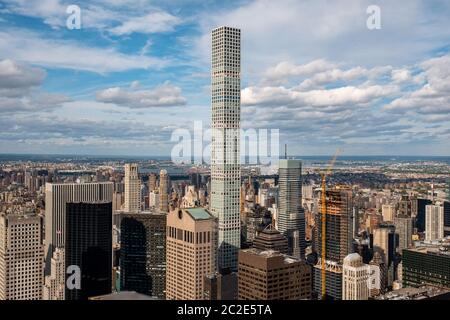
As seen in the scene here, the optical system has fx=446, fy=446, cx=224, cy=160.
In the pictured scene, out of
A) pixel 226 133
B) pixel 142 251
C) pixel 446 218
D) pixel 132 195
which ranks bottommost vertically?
pixel 142 251

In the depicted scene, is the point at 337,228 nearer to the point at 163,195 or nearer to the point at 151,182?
the point at 163,195

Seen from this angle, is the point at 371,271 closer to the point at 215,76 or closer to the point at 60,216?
the point at 215,76

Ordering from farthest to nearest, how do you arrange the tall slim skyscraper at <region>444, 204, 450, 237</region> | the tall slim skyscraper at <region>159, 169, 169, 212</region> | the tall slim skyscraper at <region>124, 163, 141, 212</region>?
the tall slim skyscraper at <region>444, 204, 450, 237</region> → the tall slim skyscraper at <region>124, 163, 141, 212</region> → the tall slim skyscraper at <region>159, 169, 169, 212</region>

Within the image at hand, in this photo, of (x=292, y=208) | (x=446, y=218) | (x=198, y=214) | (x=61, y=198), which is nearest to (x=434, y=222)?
(x=446, y=218)

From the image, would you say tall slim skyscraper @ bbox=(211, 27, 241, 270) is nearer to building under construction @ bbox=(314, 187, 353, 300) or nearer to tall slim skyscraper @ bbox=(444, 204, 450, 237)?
building under construction @ bbox=(314, 187, 353, 300)

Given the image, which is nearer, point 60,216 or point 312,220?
point 60,216

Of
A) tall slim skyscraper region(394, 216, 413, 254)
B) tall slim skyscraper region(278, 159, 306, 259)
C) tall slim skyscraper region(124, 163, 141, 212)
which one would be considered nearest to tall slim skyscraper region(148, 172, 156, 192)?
tall slim skyscraper region(124, 163, 141, 212)
